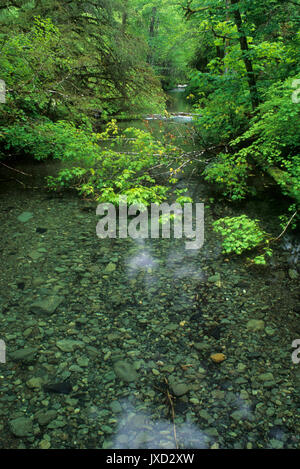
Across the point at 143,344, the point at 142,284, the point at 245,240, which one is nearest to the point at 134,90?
the point at 245,240

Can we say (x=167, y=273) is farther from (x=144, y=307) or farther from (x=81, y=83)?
(x=81, y=83)

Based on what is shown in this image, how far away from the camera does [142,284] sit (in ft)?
15.5

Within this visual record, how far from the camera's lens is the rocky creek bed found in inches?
107

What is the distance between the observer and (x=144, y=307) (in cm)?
425

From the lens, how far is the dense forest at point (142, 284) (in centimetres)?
283

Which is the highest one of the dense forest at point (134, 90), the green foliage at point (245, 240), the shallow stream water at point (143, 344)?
the dense forest at point (134, 90)

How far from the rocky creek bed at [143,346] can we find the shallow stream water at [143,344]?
12mm

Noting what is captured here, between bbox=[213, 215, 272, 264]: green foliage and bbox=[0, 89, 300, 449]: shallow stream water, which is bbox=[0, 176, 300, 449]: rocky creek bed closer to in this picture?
bbox=[0, 89, 300, 449]: shallow stream water

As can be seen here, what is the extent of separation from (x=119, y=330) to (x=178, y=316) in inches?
34.0

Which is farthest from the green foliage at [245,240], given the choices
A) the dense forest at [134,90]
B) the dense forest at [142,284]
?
the dense forest at [134,90]

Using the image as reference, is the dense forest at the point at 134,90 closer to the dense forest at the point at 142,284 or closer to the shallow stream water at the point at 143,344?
the dense forest at the point at 142,284

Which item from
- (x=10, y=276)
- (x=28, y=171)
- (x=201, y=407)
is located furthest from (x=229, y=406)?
(x=28, y=171)

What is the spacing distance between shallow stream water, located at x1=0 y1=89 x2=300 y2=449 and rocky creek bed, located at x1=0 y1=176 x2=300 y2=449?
1cm
